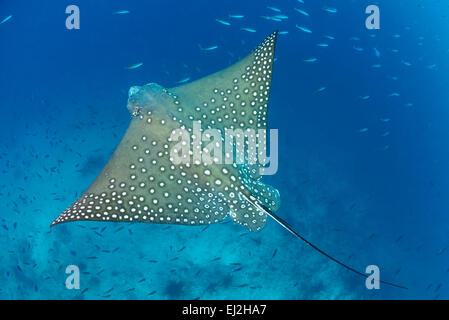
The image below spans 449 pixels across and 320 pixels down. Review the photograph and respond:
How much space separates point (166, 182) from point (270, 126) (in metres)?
6.96

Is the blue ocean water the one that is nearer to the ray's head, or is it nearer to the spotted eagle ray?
the spotted eagle ray

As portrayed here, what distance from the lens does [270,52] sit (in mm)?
3441

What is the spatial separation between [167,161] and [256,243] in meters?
4.73

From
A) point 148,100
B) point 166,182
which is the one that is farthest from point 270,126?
point 166,182

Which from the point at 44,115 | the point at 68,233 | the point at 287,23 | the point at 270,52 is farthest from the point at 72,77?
the point at 270,52

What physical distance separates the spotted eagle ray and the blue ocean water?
410 cm

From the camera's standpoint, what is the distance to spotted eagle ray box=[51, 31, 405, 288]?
2812 millimetres

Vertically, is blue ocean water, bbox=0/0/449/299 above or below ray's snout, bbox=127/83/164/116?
below

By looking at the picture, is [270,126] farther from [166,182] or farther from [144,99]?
[166,182]

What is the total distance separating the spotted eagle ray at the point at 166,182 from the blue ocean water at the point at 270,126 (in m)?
4.10

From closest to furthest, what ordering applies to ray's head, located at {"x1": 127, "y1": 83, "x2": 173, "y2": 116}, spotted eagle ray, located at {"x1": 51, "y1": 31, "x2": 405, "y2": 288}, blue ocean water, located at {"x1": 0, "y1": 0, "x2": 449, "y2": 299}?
spotted eagle ray, located at {"x1": 51, "y1": 31, "x2": 405, "y2": 288}, ray's head, located at {"x1": 127, "y1": 83, "x2": 173, "y2": 116}, blue ocean water, located at {"x1": 0, "y1": 0, "x2": 449, "y2": 299}

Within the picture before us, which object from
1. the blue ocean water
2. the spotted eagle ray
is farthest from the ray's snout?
the blue ocean water

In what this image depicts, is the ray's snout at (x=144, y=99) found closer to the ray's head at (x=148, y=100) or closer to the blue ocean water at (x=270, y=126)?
the ray's head at (x=148, y=100)

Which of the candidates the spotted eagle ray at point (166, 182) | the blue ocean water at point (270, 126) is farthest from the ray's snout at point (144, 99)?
the blue ocean water at point (270, 126)
